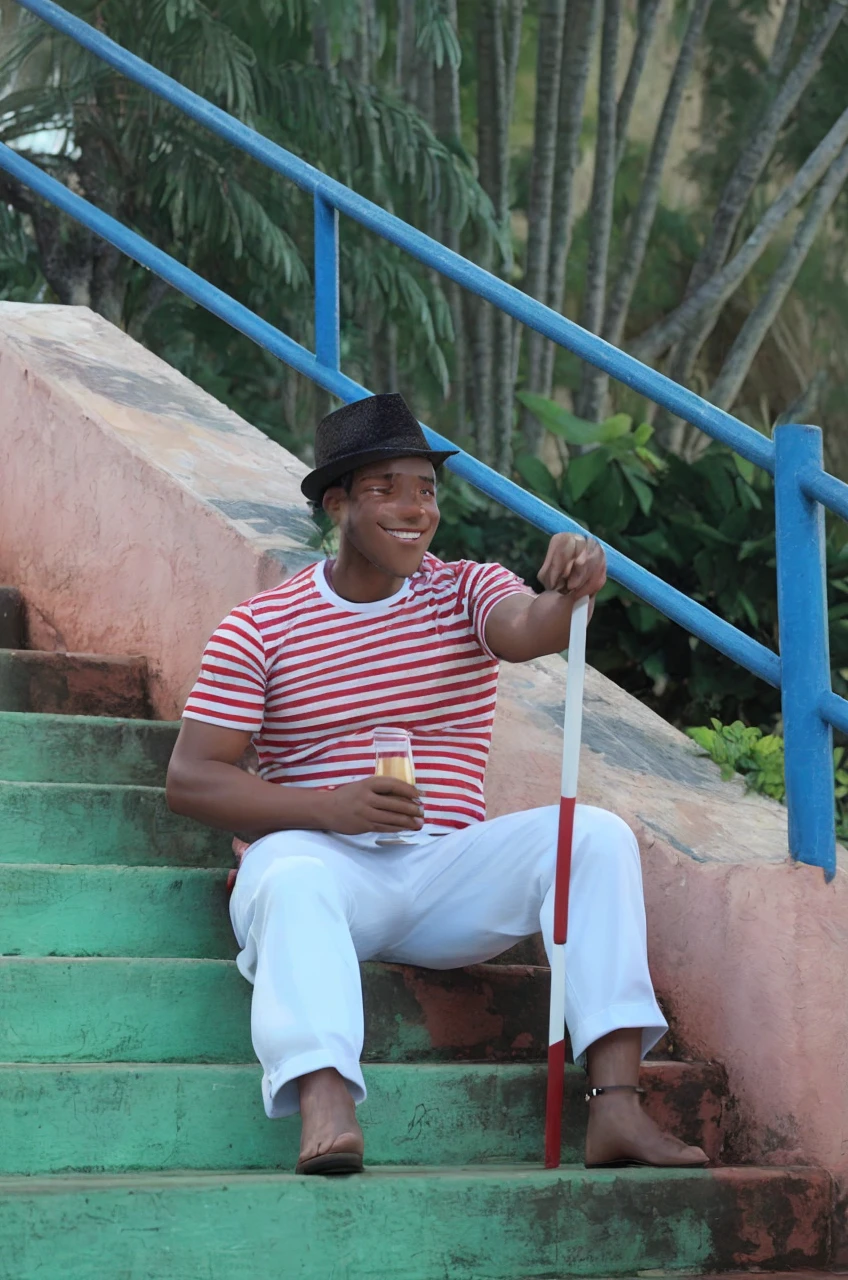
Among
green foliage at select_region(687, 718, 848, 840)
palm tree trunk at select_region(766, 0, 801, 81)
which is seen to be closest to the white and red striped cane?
green foliage at select_region(687, 718, 848, 840)

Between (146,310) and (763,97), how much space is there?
7.40 metres

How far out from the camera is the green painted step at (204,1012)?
2.65 meters

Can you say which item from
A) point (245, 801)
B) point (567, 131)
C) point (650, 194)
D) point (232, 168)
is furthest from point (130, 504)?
point (650, 194)

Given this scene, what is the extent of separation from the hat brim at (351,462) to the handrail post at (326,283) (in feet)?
2.78

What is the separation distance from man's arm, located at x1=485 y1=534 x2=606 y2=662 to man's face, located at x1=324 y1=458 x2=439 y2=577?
7.1 inches

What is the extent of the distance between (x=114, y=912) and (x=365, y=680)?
0.59 metres

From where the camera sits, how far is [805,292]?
13789 mm

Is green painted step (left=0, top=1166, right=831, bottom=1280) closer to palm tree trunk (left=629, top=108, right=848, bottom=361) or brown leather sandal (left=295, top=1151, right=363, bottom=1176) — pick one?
brown leather sandal (left=295, top=1151, right=363, bottom=1176)

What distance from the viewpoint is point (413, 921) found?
2830 millimetres

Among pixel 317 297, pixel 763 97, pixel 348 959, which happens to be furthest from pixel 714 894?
pixel 763 97

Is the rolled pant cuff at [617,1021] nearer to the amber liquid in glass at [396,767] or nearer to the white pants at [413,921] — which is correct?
the white pants at [413,921]

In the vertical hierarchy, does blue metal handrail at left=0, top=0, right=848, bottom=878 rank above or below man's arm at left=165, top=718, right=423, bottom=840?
above

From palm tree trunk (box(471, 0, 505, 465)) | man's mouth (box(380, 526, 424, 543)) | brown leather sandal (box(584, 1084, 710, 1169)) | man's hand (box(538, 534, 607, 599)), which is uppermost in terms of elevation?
palm tree trunk (box(471, 0, 505, 465))

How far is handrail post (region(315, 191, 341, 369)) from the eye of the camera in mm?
3803
